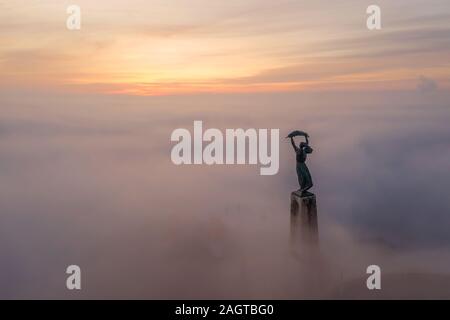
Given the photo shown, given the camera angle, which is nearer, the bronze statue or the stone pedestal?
the bronze statue

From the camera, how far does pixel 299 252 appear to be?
12148mm

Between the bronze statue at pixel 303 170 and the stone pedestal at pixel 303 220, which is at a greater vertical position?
the bronze statue at pixel 303 170

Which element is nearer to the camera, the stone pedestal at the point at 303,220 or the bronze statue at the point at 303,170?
the bronze statue at the point at 303,170

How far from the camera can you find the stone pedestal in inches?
468

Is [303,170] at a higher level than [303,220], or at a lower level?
higher

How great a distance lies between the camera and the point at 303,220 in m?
11.9

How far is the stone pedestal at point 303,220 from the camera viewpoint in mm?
11875

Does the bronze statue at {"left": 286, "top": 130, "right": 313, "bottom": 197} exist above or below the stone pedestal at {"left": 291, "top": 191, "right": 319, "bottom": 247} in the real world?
above
